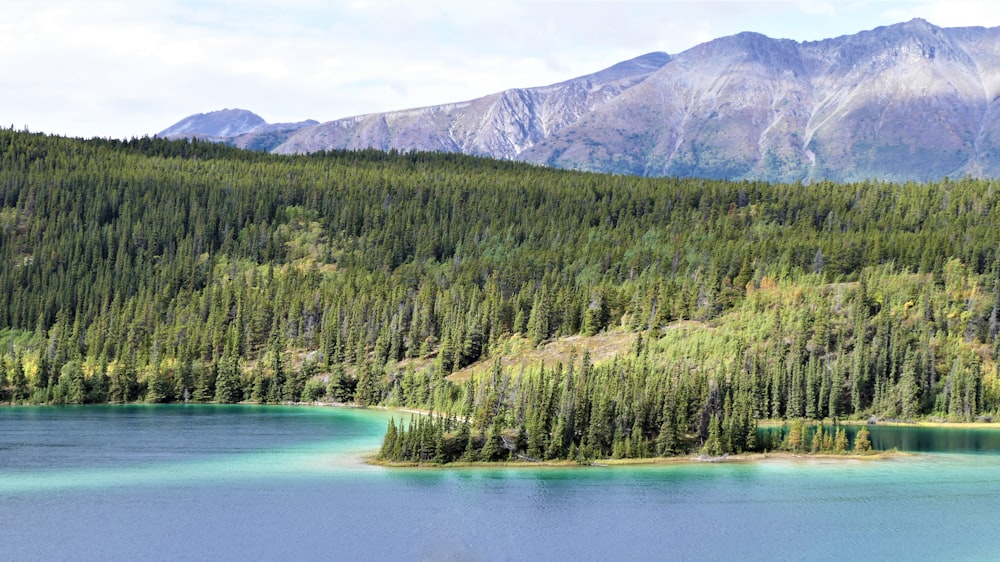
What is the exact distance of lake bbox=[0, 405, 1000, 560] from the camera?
9025cm

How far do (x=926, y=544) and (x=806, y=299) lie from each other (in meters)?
105

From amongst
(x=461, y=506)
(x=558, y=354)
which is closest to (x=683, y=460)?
(x=461, y=506)

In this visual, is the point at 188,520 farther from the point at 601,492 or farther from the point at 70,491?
the point at 601,492

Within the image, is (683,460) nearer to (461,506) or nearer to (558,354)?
(461,506)

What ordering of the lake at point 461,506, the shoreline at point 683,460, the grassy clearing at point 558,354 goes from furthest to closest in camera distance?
the grassy clearing at point 558,354 → the shoreline at point 683,460 → the lake at point 461,506

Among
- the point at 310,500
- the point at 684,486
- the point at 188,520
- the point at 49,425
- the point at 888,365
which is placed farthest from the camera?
the point at 888,365

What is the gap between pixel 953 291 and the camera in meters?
195

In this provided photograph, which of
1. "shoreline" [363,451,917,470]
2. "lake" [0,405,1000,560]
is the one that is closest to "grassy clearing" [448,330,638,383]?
"lake" [0,405,1000,560]

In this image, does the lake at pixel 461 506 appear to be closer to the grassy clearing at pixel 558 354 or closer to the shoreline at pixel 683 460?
the shoreline at pixel 683 460

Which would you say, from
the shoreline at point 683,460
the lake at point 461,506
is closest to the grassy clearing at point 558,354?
the lake at point 461,506

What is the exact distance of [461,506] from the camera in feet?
340

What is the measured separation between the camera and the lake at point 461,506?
90.2 m

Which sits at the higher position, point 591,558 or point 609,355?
point 609,355

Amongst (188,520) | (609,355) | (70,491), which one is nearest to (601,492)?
(188,520)
